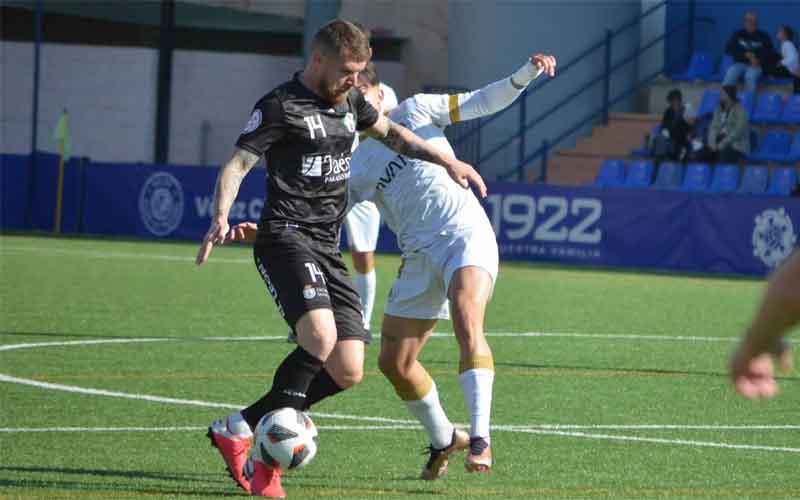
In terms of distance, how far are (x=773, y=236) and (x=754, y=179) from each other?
3.46 meters

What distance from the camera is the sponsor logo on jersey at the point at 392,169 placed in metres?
8.85

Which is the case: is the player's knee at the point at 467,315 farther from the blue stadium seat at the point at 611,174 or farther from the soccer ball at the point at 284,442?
the blue stadium seat at the point at 611,174

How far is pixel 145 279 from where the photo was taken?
20641 millimetres

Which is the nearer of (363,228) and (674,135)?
(363,228)

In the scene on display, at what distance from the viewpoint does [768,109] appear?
3030 centimetres

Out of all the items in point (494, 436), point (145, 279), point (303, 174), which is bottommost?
point (145, 279)

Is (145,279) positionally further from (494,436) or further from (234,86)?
(234,86)

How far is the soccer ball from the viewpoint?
6.89 m

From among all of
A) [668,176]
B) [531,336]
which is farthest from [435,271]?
[668,176]

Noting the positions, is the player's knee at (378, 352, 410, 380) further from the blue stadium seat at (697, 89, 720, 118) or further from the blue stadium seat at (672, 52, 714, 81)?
the blue stadium seat at (672, 52, 714, 81)

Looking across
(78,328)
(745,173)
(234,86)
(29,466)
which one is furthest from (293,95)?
(234,86)

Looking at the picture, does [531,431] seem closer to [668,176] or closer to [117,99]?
[668,176]

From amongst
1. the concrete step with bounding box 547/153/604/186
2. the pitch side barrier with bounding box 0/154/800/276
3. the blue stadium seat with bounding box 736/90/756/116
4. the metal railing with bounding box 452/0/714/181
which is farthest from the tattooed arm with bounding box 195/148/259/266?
the concrete step with bounding box 547/153/604/186

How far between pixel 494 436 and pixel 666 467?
4.15 ft
